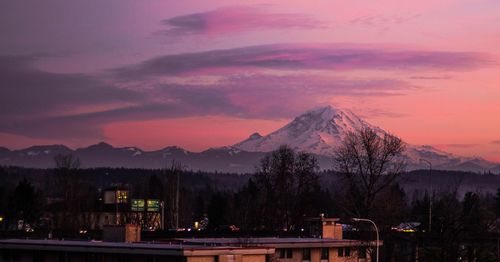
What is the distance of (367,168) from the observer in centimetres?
11088

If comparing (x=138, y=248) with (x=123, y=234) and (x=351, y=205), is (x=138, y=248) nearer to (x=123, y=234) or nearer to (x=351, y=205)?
(x=123, y=234)

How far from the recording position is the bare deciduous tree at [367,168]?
10925 centimetres

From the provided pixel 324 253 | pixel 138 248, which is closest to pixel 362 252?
pixel 324 253

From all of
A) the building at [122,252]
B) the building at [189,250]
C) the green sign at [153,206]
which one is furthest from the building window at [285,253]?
the green sign at [153,206]

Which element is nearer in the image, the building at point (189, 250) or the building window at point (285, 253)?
the building at point (189, 250)

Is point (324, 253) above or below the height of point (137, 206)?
below

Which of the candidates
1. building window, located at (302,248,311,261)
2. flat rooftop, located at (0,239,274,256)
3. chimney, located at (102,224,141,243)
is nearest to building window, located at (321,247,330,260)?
building window, located at (302,248,311,261)

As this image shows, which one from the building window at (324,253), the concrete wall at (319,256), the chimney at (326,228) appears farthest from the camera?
the chimney at (326,228)

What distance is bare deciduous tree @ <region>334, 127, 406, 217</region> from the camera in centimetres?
10925

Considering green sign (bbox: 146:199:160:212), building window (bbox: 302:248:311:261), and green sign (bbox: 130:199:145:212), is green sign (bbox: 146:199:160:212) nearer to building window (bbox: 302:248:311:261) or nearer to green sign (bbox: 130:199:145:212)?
green sign (bbox: 130:199:145:212)

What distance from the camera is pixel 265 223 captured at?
478ft

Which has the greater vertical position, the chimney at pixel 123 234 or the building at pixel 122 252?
the chimney at pixel 123 234

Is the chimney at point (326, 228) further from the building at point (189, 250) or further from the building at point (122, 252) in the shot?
the building at point (122, 252)

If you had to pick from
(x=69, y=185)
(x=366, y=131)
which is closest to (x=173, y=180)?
(x=69, y=185)
